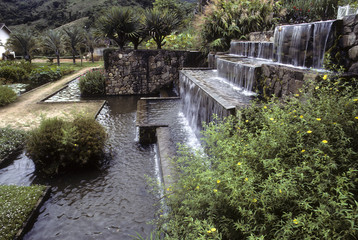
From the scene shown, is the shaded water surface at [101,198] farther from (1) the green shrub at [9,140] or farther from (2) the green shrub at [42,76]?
(2) the green shrub at [42,76]

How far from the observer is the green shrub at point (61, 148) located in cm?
482

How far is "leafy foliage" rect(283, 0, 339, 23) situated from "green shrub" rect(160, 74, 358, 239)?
30.1ft

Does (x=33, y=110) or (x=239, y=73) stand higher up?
(x=239, y=73)

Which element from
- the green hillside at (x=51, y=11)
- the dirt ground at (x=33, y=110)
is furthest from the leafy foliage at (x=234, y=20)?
the green hillside at (x=51, y=11)

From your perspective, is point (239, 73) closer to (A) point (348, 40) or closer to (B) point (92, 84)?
(A) point (348, 40)

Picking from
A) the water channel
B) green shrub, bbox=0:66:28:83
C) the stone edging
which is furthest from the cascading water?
green shrub, bbox=0:66:28:83

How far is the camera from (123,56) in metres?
11.8

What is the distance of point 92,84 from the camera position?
38.5ft

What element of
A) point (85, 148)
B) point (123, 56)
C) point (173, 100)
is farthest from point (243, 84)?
point (123, 56)

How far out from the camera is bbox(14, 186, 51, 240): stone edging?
128 inches

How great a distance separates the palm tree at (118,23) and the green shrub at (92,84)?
214 cm

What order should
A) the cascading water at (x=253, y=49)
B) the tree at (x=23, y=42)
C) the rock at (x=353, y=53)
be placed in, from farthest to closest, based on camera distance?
1. the tree at (x=23, y=42)
2. the cascading water at (x=253, y=49)
3. the rock at (x=353, y=53)

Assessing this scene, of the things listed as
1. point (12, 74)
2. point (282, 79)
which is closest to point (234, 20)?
point (282, 79)

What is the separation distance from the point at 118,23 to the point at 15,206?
9895 mm
